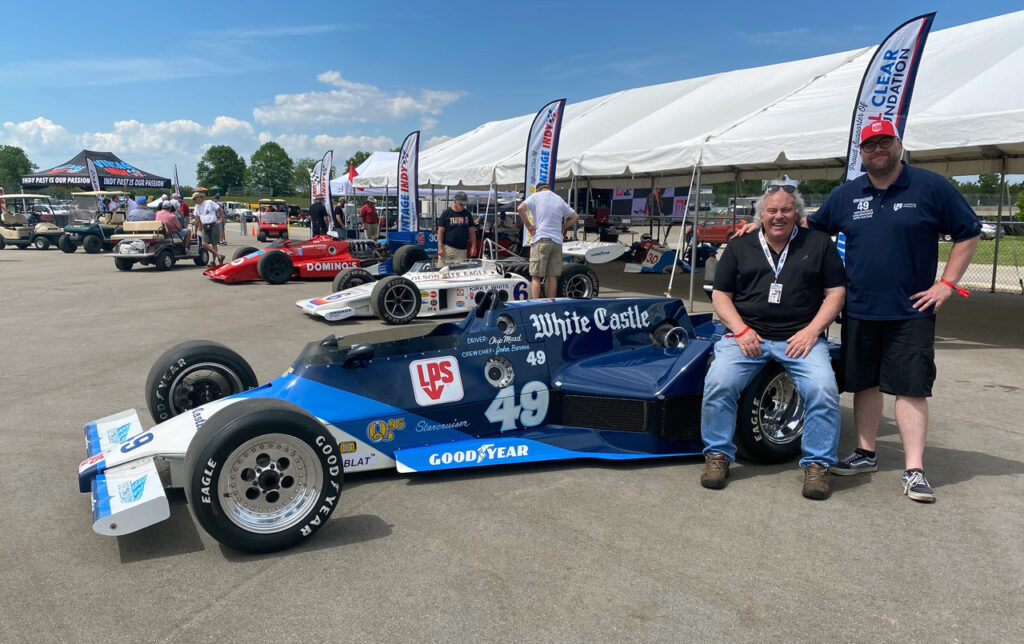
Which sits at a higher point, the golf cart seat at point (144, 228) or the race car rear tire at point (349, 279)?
the golf cart seat at point (144, 228)

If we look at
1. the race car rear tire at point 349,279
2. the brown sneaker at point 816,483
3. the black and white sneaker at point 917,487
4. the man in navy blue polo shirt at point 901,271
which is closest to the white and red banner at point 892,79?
the man in navy blue polo shirt at point 901,271

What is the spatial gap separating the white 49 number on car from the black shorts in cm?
180

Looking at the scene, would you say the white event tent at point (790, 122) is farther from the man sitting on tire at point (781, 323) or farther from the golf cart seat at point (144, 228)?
the golf cart seat at point (144, 228)

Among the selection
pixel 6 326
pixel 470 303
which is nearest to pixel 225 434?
pixel 470 303

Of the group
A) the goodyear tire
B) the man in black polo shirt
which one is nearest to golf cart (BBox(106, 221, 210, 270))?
the man in black polo shirt

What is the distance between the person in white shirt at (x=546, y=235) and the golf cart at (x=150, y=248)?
11461 mm

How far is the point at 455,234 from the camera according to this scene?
12547mm

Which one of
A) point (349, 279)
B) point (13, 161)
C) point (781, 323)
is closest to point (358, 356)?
point (781, 323)

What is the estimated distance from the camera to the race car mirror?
12.9 feet

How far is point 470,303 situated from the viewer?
10703 mm

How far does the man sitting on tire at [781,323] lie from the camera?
12.8 feet

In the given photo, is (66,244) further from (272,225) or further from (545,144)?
(545,144)

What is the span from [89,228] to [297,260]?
527 inches

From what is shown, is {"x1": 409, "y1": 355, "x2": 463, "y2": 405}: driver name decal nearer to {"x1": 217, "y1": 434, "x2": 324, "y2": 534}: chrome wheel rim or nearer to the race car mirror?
the race car mirror
